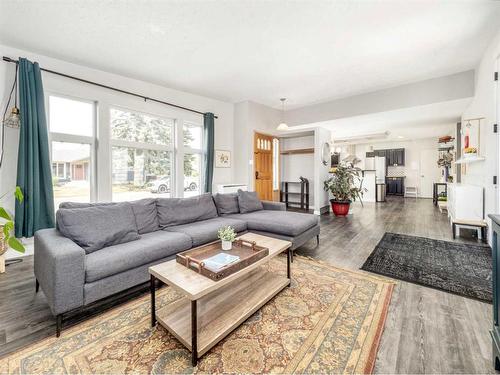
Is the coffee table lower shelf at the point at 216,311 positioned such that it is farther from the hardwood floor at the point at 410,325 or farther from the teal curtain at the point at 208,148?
the teal curtain at the point at 208,148

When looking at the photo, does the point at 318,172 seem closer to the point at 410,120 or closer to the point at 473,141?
the point at 410,120

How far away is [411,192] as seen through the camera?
991 centimetres

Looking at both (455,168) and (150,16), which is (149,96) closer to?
(150,16)

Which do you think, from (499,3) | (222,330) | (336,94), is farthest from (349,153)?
(222,330)

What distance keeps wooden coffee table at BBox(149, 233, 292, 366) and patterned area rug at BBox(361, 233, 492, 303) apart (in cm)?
151

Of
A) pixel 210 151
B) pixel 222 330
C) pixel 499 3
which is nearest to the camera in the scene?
pixel 222 330

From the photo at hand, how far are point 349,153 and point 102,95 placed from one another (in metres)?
9.83

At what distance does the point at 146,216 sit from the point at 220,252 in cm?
121

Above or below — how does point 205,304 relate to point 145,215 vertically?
below

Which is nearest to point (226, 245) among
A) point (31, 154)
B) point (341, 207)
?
point (31, 154)

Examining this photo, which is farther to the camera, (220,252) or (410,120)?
(410,120)

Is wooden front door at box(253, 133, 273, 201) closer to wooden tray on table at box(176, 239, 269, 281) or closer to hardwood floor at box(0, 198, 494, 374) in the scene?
hardwood floor at box(0, 198, 494, 374)

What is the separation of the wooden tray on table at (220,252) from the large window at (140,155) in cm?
296

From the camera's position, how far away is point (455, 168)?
6.14 metres
